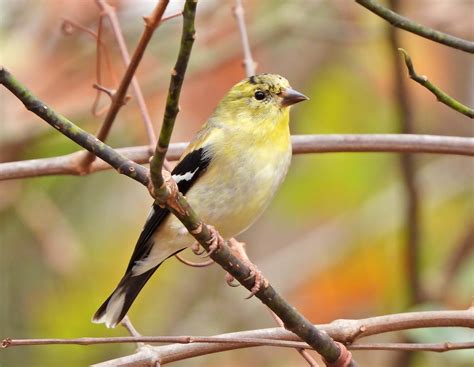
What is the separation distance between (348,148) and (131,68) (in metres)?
0.84

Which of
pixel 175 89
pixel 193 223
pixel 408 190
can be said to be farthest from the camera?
pixel 408 190

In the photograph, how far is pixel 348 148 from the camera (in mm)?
3137

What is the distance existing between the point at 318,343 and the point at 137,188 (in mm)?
3866

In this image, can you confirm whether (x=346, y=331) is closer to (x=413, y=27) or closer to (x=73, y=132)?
(x=413, y=27)

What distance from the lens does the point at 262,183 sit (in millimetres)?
3230

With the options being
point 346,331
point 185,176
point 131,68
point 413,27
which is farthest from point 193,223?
point 185,176

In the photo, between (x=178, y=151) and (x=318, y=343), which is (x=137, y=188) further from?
(x=318, y=343)

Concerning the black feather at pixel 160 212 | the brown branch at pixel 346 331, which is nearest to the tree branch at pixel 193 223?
the brown branch at pixel 346 331

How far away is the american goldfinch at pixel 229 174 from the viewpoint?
127 inches

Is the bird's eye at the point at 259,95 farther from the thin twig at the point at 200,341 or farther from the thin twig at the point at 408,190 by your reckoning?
the thin twig at the point at 200,341

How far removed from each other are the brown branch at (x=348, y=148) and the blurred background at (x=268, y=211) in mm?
1507

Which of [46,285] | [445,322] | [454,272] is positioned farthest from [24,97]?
[46,285]

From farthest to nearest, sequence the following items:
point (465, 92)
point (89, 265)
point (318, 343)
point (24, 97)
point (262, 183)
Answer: point (465, 92) < point (89, 265) < point (262, 183) < point (318, 343) < point (24, 97)

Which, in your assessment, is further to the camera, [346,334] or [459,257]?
[459,257]
